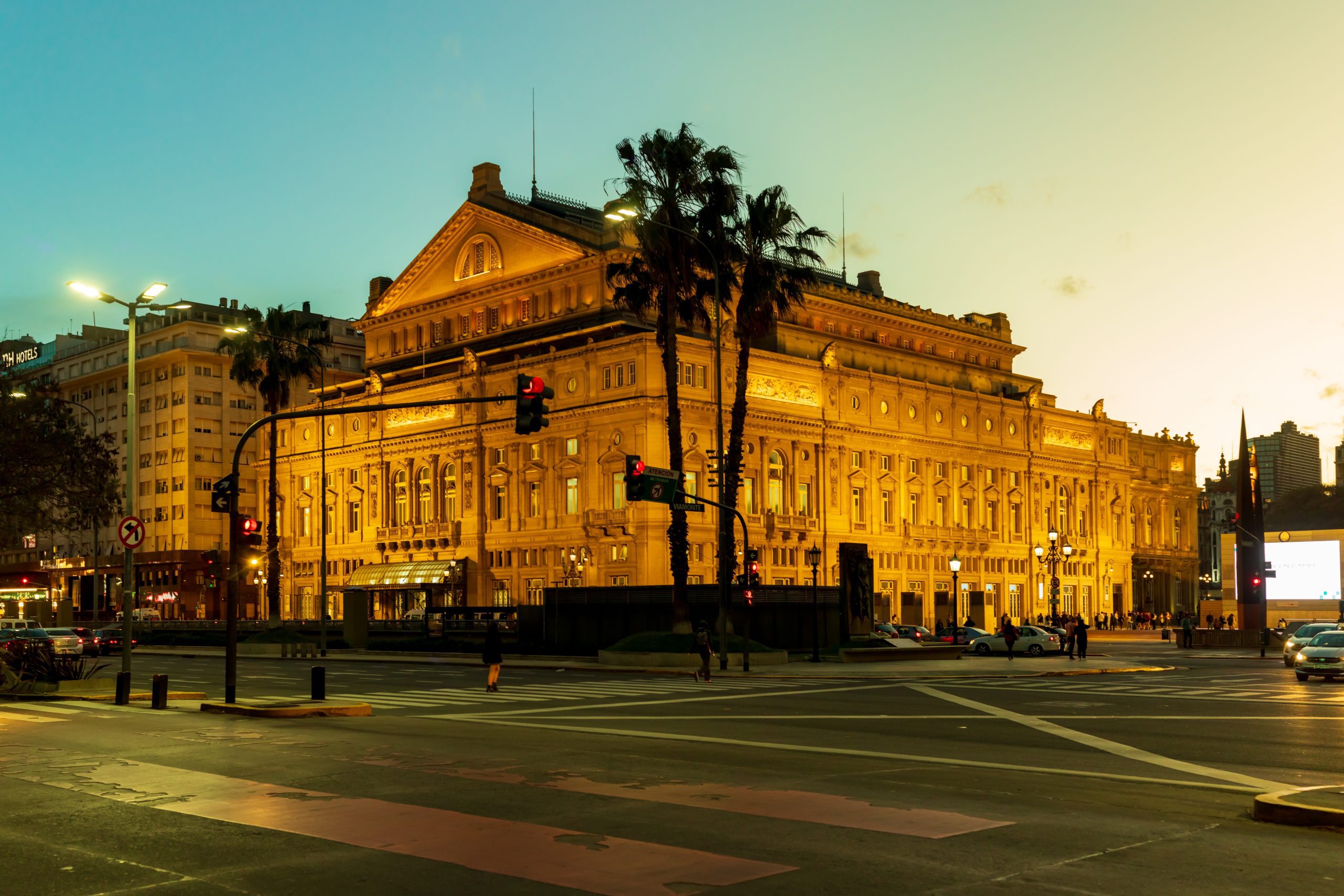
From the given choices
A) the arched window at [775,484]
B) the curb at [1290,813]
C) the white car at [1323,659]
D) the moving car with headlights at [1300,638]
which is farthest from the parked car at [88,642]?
the curb at [1290,813]

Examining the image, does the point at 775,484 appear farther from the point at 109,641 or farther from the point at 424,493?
the point at 109,641

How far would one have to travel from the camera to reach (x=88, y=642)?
55.8m

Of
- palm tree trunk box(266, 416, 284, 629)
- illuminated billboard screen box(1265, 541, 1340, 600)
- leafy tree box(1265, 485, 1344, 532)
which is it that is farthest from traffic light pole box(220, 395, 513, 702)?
leafy tree box(1265, 485, 1344, 532)

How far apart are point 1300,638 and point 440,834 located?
43.3m

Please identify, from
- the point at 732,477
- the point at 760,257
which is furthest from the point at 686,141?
the point at 732,477

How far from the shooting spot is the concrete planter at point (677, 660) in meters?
45.5

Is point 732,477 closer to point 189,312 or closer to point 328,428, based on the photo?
point 328,428

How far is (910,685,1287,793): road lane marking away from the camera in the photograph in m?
15.7

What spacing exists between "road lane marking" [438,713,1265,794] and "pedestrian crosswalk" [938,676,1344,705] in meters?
14.2

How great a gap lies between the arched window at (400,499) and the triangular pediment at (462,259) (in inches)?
544

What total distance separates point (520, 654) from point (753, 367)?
38299mm

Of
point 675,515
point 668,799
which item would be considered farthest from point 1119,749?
point 675,515

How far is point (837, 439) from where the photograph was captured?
309 feet

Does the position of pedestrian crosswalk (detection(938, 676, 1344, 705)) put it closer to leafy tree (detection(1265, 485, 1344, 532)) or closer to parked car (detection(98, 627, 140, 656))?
parked car (detection(98, 627, 140, 656))
